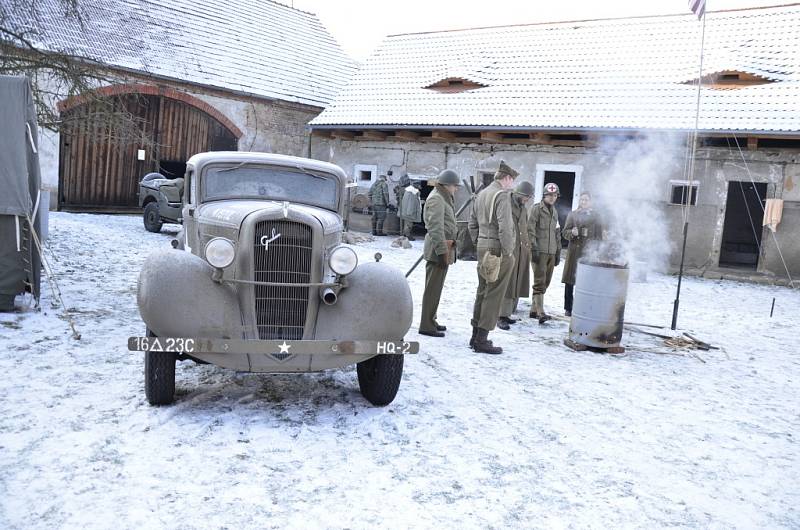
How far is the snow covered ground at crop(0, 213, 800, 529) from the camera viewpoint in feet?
10.6

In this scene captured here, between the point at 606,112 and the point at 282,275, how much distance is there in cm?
1265

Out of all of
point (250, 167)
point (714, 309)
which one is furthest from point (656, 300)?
point (250, 167)

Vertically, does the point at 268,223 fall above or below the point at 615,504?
above

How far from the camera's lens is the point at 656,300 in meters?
10.6

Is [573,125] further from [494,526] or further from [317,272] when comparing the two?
[494,526]

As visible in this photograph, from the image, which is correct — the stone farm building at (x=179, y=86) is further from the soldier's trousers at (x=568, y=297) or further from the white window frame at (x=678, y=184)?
the white window frame at (x=678, y=184)

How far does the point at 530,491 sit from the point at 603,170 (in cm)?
1283

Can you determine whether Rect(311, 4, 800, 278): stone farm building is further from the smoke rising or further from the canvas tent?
the canvas tent

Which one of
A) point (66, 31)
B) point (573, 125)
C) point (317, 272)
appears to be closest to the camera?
point (317, 272)

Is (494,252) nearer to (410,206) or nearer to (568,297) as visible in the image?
(568,297)

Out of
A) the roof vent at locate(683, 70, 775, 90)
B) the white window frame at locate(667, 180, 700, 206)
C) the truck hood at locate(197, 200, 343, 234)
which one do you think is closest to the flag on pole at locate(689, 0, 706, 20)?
the truck hood at locate(197, 200, 343, 234)

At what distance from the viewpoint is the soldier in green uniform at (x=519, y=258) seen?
750 cm

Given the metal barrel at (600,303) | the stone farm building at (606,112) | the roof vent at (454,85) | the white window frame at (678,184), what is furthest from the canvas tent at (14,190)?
the roof vent at (454,85)

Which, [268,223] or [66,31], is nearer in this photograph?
[268,223]
